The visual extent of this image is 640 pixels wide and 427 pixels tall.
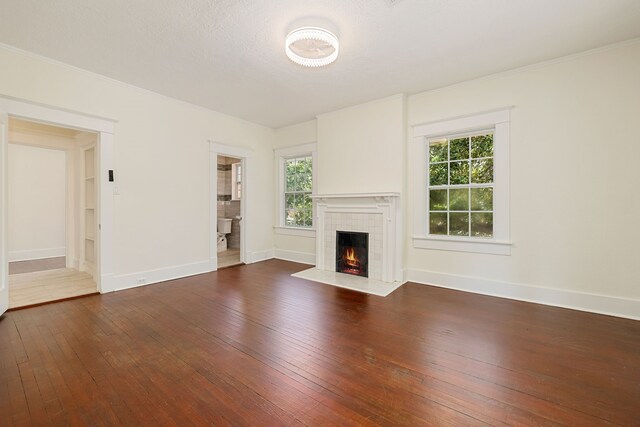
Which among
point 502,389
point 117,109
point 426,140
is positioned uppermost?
point 117,109

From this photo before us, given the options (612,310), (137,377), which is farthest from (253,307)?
(612,310)

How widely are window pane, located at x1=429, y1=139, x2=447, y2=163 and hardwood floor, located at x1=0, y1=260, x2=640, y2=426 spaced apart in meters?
2.03

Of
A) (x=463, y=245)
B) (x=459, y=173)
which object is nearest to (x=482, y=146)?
(x=459, y=173)

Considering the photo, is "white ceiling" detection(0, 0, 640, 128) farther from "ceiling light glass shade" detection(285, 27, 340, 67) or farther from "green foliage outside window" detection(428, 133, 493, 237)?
"green foliage outside window" detection(428, 133, 493, 237)

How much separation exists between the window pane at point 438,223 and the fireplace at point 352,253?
3.22ft

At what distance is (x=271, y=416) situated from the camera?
151 centimetres

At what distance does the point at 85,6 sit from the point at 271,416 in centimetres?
342

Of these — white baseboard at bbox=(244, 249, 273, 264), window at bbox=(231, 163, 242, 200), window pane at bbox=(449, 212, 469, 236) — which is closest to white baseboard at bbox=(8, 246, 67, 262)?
window at bbox=(231, 163, 242, 200)

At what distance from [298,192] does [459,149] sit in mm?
3080

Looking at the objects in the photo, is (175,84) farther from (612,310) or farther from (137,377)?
(612,310)

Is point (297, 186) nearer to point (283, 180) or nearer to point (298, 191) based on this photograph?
point (298, 191)

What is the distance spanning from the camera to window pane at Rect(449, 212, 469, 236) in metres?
3.82

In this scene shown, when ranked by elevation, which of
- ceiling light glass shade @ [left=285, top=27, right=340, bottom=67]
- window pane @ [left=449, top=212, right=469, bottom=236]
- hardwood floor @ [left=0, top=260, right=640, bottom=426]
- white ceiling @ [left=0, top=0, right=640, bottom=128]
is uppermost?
white ceiling @ [left=0, top=0, right=640, bottom=128]

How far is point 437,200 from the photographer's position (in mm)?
4066
